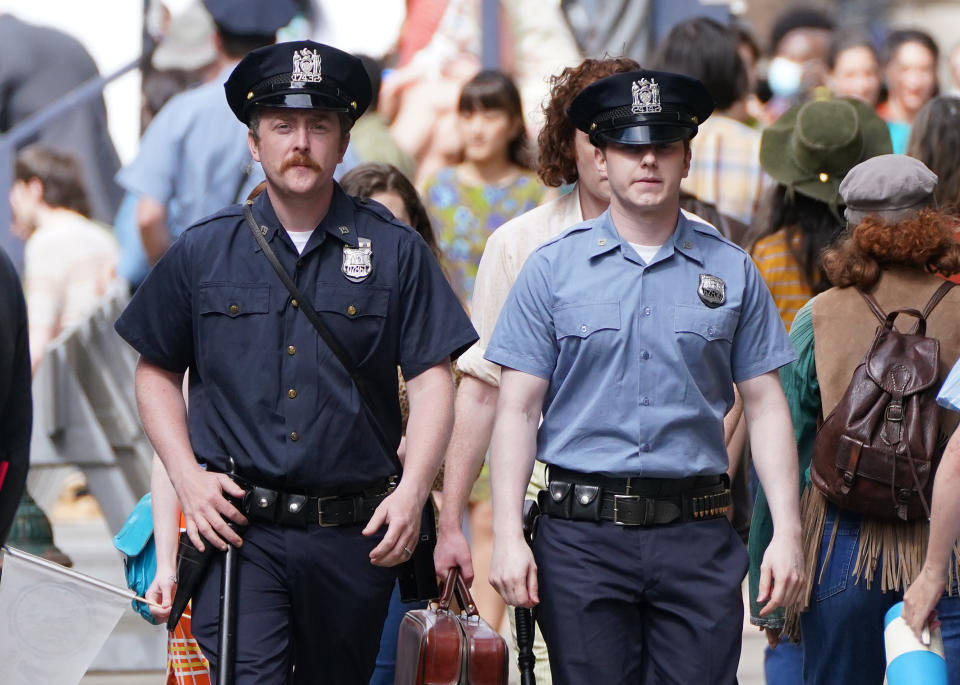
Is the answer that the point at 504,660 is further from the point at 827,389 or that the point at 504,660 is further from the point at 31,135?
the point at 31,135

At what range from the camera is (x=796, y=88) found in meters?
12.1

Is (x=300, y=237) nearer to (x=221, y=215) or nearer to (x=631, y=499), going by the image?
(x=221, y=215)

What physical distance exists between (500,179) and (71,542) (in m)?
2.81

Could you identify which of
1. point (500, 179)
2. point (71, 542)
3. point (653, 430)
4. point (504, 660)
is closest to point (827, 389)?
point (653, 430)

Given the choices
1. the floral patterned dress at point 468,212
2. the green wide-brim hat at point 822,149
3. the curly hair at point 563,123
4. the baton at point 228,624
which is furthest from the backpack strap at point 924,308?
the floral patterned dress at point 468,212

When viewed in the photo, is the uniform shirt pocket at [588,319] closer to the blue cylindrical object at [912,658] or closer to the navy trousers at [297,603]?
the navy trousers at [297,603]

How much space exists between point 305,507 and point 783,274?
2393mm

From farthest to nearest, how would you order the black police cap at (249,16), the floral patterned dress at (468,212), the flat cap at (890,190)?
1. the black police cap at (249,16)
2. the floral patterned dress at (468,212)
3. the flat cap at (890,190)

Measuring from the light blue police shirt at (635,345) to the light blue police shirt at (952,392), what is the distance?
41 centimetres

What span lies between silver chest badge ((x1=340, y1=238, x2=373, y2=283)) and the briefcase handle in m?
0.86

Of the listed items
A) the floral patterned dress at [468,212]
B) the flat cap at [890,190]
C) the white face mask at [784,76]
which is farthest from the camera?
the white face mask at [784,76]

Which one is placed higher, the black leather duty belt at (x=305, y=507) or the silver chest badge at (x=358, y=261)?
the silver chest badge at (x=358, y=261)

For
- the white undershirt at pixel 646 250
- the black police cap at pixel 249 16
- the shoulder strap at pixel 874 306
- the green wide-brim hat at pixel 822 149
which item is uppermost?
the black police cap at pixel 249 16

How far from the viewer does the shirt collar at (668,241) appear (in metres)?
4.62
